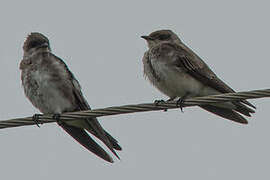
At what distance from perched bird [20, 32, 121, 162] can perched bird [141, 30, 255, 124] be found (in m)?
1.12

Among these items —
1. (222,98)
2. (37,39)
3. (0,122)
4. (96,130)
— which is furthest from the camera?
(37,39)

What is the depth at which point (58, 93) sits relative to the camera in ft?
33.2

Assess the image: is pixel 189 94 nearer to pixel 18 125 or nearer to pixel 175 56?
pixel 175 56

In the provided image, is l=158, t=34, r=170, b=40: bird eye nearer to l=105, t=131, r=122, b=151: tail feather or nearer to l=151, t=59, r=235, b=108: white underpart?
l=151, t=59, r=235, b=108: white underpart

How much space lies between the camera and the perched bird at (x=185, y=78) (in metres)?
10.3

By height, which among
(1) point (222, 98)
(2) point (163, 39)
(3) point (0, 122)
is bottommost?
(1) point (222, 98)

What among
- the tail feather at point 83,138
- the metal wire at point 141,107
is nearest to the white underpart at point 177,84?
the tail feather at point 83,138

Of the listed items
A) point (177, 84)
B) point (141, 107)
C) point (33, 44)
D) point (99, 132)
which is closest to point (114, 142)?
point (99, 132)

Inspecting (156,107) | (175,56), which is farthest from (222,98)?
(175,56)

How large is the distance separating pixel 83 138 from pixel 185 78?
1670 millimetres

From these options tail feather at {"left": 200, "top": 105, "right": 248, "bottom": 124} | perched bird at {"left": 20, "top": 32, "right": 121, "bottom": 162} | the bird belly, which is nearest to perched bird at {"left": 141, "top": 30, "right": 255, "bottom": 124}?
tail feather at {"left": 200, "top": 105, "right": 248, "bottom": 124}

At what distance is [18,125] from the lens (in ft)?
27.0

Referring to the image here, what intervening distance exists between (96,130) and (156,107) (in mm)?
1906

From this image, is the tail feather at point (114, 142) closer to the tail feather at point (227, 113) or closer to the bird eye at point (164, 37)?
the tail feather at point (227, 113)
